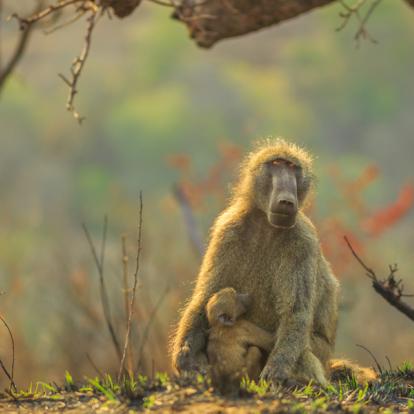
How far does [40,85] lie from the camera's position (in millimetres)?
54844

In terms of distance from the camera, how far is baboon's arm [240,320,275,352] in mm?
5889

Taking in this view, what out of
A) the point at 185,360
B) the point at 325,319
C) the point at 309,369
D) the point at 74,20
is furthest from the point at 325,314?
the point at 74,20

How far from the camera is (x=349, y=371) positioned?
652cm

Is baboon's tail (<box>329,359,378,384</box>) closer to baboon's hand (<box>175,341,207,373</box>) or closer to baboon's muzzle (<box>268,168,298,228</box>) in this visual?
baboon's hand (<box>175,341,207,373</box>)

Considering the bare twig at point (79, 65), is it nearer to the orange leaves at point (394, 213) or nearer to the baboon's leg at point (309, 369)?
the baboon's leg at point (309, 369)

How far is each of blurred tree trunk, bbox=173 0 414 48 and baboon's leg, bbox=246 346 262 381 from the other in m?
2.55

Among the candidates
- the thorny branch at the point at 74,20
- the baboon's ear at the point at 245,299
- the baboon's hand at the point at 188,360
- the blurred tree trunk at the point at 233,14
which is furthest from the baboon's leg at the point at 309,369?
the blurred tree trunk at the point at 233,14

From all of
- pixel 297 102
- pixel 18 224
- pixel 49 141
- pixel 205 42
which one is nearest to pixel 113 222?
pixel 18 224

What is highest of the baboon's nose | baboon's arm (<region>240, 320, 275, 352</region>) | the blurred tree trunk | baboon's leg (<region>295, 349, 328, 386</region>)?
the blurred tree trunk

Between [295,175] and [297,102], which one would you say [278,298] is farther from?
[297,102]

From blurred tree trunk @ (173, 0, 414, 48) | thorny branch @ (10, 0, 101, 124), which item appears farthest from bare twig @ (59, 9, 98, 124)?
blurred tree trunk @ (173, 0, 414, 48)

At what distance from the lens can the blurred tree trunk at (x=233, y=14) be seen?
23.7ft

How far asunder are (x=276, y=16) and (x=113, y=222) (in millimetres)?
26479

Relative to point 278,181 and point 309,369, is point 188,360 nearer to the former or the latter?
point 309,369
